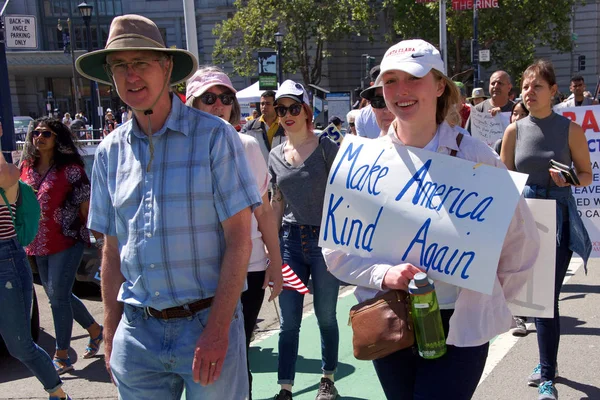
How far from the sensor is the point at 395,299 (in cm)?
270

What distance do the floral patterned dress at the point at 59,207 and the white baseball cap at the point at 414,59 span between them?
3487mm

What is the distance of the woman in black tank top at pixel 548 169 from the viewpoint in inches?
177

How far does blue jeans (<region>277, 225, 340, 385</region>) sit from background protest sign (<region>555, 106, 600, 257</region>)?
2812 millimetres

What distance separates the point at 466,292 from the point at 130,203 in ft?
4.32

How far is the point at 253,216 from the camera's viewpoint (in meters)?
4.07

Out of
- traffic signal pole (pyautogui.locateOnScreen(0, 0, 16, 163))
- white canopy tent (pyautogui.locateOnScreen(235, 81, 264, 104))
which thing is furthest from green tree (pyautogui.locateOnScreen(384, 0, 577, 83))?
traffic signal pole (pyautogui.locateOnScreen(0, 0, 16, 163))

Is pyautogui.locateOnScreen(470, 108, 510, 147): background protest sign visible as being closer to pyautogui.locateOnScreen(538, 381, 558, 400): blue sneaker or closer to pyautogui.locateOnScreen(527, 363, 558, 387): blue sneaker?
pyautogui.locateOnScreen(527, 363, 558, 387): blue sneaker

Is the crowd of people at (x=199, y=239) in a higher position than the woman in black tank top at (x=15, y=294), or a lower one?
higher

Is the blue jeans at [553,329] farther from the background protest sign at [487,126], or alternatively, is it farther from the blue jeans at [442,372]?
the background protest sign at [487,126]

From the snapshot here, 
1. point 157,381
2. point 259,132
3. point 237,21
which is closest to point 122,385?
point 157,381

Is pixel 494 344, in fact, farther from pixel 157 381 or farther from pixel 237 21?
pixel 237 21

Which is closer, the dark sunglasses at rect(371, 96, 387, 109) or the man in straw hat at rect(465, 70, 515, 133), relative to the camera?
the dark sunglasses at rect(371, 96, 387, 109)

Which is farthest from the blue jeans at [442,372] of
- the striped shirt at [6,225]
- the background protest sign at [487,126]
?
the background protest sign at [487,126]

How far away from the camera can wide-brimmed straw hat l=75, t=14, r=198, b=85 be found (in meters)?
2.58
